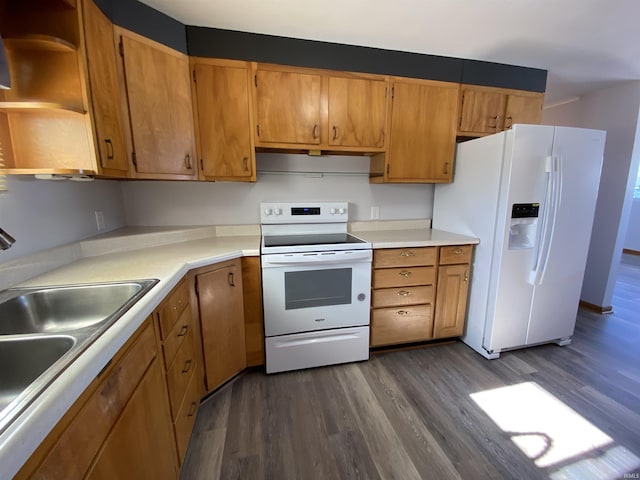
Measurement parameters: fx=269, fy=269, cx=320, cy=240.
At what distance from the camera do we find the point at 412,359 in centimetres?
208

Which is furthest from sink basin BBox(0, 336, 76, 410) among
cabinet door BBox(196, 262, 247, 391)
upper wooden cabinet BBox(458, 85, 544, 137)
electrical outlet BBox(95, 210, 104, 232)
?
upper wooden cabinet BBox(458, 85, 544, 137)

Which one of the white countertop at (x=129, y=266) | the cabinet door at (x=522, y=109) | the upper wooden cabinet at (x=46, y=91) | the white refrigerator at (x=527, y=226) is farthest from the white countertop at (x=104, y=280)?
the cabinet door at (x=522, y=109)

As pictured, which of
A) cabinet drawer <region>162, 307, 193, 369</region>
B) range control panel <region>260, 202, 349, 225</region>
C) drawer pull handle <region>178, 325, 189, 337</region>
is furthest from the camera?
range control panel <region>260, 202, 349, 225</region>

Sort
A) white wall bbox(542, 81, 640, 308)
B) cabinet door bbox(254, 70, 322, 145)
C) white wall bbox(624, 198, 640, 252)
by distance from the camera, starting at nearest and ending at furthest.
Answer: cabinet door bbox(254, 70, 322, 145)
white wall bbox(542, 81, 640, 308)
white wall bbox(624, 198, 640, 252)

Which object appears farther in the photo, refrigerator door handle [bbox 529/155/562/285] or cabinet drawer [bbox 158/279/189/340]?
refrigerator door handle [bbox 529/155/562/285]

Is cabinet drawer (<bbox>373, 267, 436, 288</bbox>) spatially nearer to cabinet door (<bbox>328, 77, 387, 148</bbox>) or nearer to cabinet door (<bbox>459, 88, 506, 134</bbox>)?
cabinet door (<bbox>328, 77, 387, 148</bbox>)

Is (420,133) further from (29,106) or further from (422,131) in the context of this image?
(29,106)

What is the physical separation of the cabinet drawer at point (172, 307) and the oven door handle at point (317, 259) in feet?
1.74

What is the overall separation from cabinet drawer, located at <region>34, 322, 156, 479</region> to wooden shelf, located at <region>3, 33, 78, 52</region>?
125 centimetres

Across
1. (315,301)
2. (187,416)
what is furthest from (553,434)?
(187,416)

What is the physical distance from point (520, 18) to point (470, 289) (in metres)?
1.84

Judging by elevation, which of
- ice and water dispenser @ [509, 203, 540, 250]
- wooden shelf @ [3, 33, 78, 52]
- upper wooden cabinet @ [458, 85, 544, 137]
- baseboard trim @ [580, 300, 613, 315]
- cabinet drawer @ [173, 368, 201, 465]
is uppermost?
upper wooden cabinet @ [458, 85, 544, 137]

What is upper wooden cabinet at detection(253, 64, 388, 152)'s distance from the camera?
6.15 feet

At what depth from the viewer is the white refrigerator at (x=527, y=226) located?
6.03 ft
